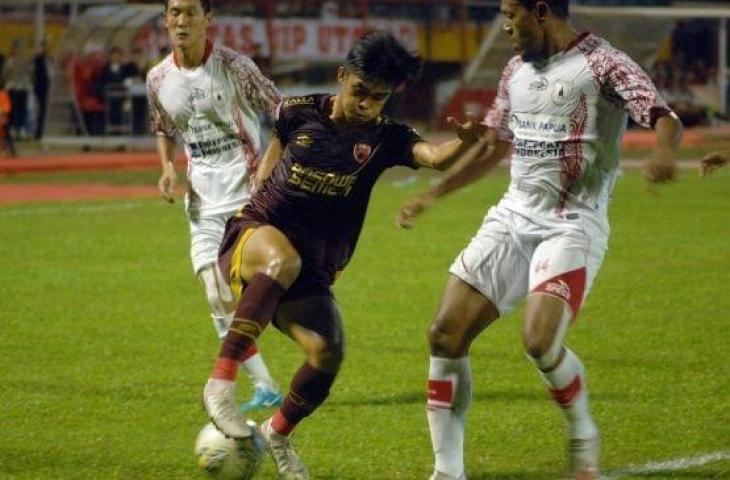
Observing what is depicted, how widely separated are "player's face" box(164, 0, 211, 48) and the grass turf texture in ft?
7.05

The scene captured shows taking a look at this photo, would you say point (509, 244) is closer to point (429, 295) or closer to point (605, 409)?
point (605, 409)

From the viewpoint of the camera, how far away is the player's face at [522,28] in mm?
7297

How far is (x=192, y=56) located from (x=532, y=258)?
→ 3145mm

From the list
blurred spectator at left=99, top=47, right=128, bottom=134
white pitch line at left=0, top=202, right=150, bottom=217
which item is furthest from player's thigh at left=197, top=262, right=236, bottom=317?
blurred spectator at left=99, top=47, right=128, bottom=134

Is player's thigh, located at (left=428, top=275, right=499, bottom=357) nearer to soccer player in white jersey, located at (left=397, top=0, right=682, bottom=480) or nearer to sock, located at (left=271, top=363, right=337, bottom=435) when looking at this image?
soccer player in white jersey, located at (left=397, top=0, right=682, bottom=480)

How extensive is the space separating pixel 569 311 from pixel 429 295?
7408mm

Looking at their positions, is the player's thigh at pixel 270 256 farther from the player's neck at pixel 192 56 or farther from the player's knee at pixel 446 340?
the player's neck at pixel 192 56

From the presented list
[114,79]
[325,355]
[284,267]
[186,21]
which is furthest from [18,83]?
[284,267]

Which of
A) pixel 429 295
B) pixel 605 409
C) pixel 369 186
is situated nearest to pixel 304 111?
pixel 369 186

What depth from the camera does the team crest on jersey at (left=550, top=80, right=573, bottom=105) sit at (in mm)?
7316

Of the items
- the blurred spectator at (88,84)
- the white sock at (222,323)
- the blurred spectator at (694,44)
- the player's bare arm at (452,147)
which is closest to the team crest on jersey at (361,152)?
the player's bare arm at (452,147)

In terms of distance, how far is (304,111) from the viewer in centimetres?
783

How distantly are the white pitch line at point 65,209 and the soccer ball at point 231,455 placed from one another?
15206 mm

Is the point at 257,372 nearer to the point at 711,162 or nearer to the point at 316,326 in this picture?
the point at 316,326
